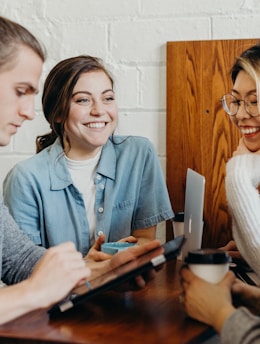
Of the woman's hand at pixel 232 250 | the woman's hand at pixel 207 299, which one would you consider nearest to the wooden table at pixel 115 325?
the woman's hand at pixel 207 299

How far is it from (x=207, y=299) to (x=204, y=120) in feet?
3.22

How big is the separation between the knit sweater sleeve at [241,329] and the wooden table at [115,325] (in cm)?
5

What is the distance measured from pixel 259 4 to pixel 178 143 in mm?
459

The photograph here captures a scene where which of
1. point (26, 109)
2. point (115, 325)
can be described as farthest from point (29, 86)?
point (115, 325)

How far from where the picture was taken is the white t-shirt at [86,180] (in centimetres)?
174

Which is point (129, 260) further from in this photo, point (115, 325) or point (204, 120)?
point (204, 120)

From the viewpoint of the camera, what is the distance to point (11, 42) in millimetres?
1157

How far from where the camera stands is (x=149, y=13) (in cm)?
189

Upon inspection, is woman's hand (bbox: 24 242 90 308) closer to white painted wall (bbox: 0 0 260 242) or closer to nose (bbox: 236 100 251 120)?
nose (bbox: 236 100 251 120)

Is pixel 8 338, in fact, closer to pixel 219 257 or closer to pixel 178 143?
pixel 219 257

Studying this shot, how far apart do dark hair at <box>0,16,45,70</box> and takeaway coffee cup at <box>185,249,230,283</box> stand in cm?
47

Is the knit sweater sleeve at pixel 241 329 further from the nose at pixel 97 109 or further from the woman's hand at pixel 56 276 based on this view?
the nose at pixel 97 109

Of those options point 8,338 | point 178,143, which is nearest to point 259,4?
point 178,143

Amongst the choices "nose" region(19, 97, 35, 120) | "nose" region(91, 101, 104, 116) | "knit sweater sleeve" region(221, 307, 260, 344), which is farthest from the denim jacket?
"knit sweater sleeve" region(221, 307, 260, 344)
